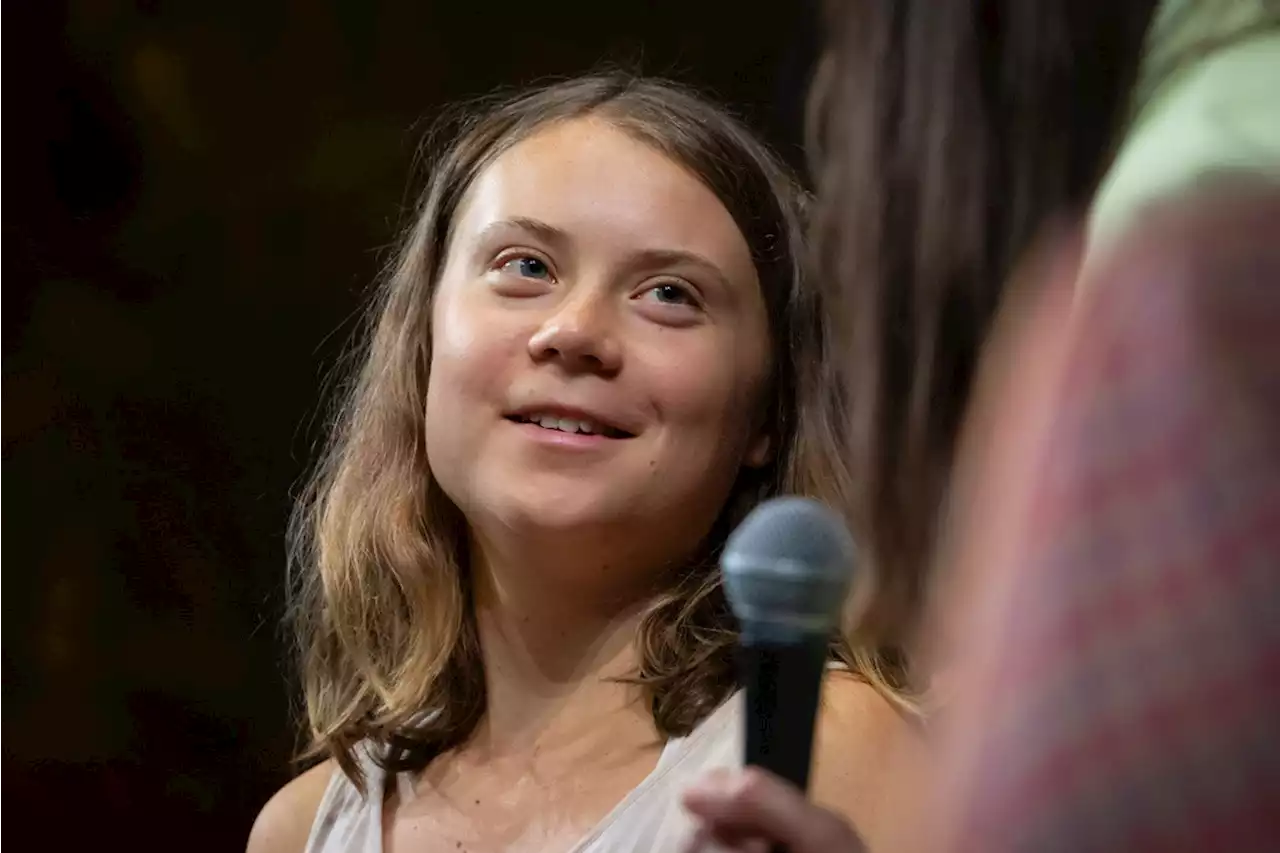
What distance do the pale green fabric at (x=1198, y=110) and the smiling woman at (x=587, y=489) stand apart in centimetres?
51

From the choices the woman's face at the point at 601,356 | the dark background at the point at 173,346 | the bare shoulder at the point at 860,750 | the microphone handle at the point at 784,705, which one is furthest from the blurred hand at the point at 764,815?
the dark background at the point at 173,346

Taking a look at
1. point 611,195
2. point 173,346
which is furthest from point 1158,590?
point 173,346

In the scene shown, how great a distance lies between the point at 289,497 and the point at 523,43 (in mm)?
525

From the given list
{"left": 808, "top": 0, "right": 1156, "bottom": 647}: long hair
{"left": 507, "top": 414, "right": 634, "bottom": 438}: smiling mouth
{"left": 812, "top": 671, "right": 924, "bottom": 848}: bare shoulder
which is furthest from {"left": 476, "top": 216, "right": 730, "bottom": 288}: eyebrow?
{"left": 808, "top": 0, "right": 1156, "bottom": 647}: long hair

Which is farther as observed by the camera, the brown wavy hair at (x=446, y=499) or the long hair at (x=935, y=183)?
the brown wavy hair at (x=446, y=499)

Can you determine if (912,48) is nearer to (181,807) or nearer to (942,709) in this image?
(942,709)

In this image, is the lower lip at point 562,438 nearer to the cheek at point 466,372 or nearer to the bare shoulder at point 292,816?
the cheek at point 466,372

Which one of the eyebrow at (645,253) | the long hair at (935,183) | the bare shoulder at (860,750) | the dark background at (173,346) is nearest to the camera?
the long hair at (935,183)

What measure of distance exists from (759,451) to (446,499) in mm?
267

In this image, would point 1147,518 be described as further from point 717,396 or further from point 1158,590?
point 717,396

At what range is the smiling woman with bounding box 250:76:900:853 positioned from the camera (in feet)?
3.26

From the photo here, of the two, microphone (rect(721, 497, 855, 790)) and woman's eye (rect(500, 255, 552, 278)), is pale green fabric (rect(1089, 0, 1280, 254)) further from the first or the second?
woman's eye (rect(500, 255, 552, 278))

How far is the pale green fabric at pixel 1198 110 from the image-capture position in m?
0.42

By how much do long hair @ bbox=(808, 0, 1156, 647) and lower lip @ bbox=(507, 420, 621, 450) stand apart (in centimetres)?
38
